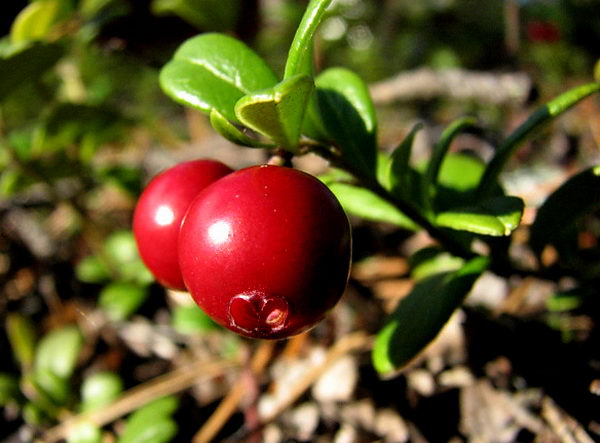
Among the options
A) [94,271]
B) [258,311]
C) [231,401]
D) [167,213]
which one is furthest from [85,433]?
[258,311]

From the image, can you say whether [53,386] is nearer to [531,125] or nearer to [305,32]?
[305,32]

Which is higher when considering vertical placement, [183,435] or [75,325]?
[183,435]

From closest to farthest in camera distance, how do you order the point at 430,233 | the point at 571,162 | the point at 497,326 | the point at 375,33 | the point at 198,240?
the point at 198,240
the point at 430,233
the point at 497,326
the point at 571,162
the point at 375,33

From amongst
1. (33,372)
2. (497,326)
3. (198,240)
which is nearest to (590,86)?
(497,326)

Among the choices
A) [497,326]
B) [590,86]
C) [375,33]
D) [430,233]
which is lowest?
[375,33]

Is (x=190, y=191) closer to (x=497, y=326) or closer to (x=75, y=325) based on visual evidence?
(x=497, y=326)

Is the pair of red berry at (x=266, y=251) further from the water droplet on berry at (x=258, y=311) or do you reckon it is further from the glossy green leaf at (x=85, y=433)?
the glossy green leaf at (x=85, y=433)

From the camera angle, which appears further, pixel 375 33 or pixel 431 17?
pixel 431 17
